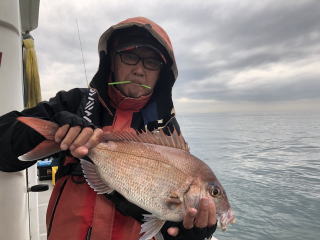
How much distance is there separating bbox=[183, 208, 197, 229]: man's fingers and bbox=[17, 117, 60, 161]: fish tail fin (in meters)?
0.89

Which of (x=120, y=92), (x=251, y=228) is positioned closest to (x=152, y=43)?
(x=120, y=92)

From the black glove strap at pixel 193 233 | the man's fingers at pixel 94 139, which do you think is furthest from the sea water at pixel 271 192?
the man's fingers at pixel 94 139

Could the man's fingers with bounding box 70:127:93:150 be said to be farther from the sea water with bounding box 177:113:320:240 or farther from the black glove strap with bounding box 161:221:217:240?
the sea water with bounding box 177:113:320:240

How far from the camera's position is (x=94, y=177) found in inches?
67.9

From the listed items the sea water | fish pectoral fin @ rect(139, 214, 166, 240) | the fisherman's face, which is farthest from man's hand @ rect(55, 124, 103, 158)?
the sea water

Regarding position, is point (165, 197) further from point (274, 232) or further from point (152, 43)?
point (274, 232)

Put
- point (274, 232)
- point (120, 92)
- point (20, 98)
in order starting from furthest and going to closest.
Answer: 1. point (274, 232)
2. point (20, 98)
3. point (120, 92)

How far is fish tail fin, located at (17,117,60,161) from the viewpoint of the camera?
1.52 meters

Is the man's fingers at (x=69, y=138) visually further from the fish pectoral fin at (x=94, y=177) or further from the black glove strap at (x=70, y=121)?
the fish pectoral fin at (x=94, y=177)

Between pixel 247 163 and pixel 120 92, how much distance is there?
20257 millimetres

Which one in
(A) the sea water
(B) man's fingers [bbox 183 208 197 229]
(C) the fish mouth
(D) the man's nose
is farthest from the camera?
(A) the sea water

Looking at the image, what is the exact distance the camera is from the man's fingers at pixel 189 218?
65.0 inches

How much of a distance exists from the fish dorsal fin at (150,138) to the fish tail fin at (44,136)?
1.07 feet

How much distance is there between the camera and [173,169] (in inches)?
69.2
